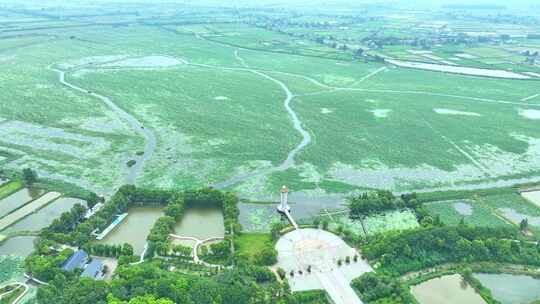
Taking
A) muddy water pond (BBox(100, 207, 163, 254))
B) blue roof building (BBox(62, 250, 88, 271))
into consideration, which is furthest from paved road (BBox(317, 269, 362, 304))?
blue roof building (BBox(62, 250, 88, 271))

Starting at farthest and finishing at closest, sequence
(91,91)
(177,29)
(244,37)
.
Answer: (177,29) < (244,37) < (91,91)

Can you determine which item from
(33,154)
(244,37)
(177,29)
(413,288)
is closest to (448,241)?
(413,288)

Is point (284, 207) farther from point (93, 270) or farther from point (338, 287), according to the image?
point (93, 270)

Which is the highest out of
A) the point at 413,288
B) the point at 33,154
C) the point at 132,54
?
the point at 132,54

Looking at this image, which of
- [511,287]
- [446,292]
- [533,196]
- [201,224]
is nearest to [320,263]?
[446,292]

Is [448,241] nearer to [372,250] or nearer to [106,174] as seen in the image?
[372,250]

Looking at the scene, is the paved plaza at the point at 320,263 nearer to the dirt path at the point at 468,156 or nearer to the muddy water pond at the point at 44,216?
the muddy water pond at the point at 44,216
